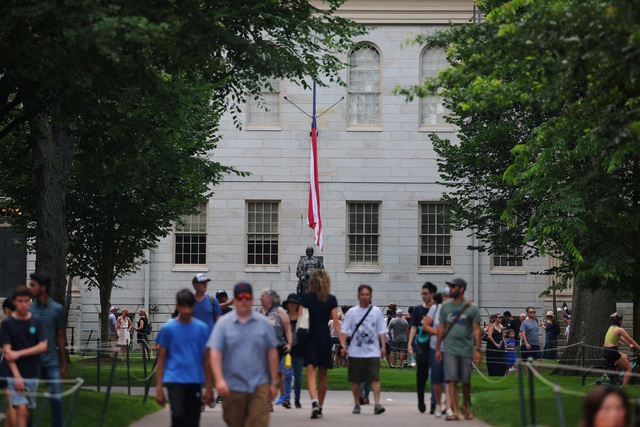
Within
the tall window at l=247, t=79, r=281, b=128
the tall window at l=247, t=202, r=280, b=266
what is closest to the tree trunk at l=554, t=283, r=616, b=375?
the tall window at l=247, t=202, r=280, b=266

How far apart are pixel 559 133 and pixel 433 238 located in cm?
2984

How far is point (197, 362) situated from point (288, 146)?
3447cm

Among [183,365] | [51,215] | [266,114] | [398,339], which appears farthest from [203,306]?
[266,114]

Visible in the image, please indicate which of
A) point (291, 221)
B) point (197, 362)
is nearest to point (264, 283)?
point (291, 221)

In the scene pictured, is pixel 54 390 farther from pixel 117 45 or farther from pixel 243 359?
pixel 117 45

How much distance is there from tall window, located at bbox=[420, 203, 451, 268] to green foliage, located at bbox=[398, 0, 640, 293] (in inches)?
372

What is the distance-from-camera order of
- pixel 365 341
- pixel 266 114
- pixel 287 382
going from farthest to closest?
pixel 266 114 → pixel 287 382 → pixel 365 341

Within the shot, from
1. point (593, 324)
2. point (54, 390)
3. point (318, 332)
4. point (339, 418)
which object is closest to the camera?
point (54, 390)

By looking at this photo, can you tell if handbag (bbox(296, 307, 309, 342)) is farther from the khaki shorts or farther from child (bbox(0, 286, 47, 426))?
child (bbox(0, 286, 47, 426))

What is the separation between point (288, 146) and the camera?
154ft

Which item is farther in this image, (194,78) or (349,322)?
(194,78)

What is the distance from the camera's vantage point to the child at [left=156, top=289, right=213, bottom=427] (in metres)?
12.5

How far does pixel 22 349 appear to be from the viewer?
13727 millimetres

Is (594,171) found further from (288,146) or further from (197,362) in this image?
(288,146)
